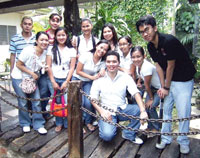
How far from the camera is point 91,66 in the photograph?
3.25 m

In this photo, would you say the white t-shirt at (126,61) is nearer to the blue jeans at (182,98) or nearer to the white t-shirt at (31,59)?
the blue jeans at (182,98)

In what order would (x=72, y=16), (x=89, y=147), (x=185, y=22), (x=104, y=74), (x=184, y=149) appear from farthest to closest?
(x=185, y=22) < (x=72, y=16) < (x=104, y=74) < (x=89, y=147) < (x=184, y=149)

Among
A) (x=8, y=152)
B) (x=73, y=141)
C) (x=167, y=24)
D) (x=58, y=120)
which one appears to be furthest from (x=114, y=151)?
(x=167, y=24)

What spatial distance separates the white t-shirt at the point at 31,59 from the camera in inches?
125

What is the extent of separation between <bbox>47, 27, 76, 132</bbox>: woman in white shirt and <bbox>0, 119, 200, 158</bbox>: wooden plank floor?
1.22 ft

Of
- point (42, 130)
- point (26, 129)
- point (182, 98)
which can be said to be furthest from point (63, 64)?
point (182, 98)

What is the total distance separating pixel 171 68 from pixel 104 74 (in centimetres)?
107

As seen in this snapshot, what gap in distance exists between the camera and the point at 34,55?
325cm

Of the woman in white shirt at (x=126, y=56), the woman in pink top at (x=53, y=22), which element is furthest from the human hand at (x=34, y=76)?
the woman in white shirt at (x=126, y=56)

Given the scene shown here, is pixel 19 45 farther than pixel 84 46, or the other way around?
pixel 84 46

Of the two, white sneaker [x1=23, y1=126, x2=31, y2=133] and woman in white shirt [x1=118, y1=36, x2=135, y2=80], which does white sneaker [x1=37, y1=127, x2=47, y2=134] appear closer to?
white sneaker [x1=23, y1=126, x2=31, y2=133]

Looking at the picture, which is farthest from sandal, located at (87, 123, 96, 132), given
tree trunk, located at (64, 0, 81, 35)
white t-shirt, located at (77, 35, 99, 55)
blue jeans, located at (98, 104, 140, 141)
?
tree trunk, located at (64, 0, 81, 35)

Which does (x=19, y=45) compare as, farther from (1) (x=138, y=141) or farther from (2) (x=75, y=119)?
(1) (x=138, y=141)

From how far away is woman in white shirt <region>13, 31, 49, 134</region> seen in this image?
3.19 metres
